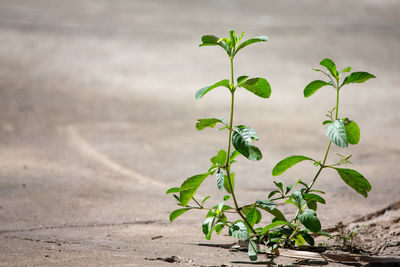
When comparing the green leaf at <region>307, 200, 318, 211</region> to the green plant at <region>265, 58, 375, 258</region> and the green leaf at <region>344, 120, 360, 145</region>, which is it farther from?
the green leaf at <region>344, 120, 360, 145</region>

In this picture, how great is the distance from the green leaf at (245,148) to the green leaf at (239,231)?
247 mm

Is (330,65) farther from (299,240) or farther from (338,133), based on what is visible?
(299,240)

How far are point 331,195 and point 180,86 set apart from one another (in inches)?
105

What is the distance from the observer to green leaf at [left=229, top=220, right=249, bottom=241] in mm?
1833

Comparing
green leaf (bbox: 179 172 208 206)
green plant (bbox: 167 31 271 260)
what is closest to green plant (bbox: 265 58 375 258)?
green plant (bbox: 167 31 271 260)

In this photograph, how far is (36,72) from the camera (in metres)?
5.56

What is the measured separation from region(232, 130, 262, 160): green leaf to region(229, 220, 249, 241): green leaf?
0.81 ft

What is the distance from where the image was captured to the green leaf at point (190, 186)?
1915 mm

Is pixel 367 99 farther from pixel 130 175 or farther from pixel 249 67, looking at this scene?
pixel 130 175

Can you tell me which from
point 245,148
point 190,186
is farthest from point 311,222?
point 190,186

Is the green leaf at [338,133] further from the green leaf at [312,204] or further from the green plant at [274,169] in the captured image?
the green leaf at [312,204]

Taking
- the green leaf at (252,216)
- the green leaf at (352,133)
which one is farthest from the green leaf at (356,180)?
the green leaf at (252,216)

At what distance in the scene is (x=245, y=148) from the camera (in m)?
1.82

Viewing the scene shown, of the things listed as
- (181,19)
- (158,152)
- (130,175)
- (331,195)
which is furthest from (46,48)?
(331,195)
